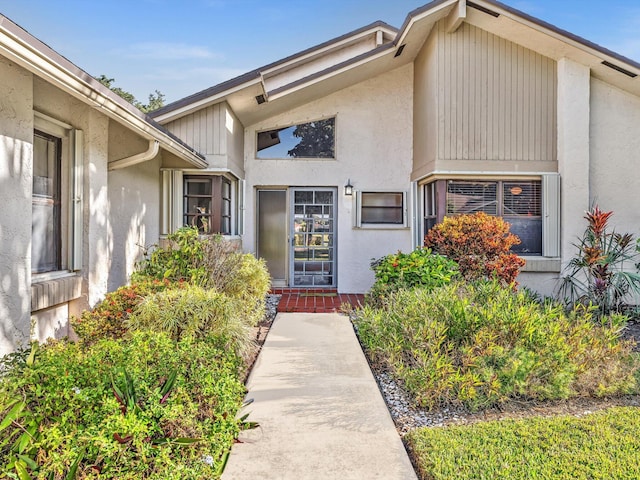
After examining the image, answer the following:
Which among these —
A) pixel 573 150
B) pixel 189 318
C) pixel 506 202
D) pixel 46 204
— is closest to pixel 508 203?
pixel 506 202

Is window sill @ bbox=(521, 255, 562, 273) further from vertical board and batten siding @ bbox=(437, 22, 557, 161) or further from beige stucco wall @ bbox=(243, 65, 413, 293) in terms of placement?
beige stucco wall @ bbox=(243, 65, 413, 293)

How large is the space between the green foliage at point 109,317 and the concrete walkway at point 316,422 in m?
1.58

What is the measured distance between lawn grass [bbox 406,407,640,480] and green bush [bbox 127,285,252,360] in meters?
2.21

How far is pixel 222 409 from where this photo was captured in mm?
2764

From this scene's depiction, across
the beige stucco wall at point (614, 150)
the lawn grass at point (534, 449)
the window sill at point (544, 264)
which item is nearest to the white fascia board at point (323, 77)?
the beige stucco wall at point (614, 150)

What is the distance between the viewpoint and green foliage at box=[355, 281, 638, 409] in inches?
146

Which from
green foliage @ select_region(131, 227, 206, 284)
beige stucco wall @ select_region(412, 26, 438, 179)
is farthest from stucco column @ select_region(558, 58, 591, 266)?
green foliage @ select_region(131, 227, 206, 284)

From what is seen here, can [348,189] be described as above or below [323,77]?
below

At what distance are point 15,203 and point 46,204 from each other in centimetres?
89

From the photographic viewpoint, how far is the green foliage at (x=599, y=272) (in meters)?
6.99

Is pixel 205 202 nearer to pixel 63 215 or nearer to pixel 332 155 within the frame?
pixel 332 155

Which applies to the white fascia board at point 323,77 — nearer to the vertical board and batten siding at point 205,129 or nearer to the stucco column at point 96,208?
the vertical board and batten siding at point 205,129

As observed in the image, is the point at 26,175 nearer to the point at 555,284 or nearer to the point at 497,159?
the point at 497,159

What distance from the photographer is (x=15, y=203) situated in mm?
3715
